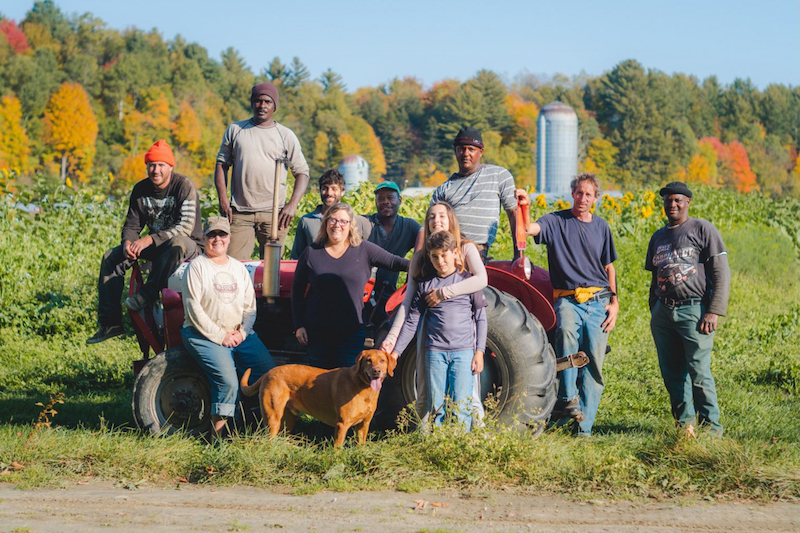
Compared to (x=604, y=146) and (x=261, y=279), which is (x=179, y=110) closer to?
(x=604, y=146)

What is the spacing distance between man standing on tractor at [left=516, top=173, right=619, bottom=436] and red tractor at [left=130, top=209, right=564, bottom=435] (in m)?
0.16

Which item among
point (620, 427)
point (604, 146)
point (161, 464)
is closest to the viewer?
point (161, 464)

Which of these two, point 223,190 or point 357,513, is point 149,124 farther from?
point 357,513

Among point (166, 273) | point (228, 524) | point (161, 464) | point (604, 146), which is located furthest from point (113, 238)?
point (604, 146)

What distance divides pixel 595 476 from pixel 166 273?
3.35m

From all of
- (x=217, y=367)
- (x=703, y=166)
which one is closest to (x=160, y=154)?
(x=217, y=367)

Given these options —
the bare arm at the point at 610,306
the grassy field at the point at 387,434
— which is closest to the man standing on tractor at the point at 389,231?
the grassy field at the point at 387,434

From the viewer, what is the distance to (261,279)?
6.30 metres

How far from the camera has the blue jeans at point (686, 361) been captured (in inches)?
222

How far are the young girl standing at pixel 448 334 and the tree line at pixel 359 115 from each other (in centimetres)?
5918

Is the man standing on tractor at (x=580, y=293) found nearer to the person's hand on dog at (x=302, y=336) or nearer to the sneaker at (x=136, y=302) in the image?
the person's hand on dog at (x=302, y=336)

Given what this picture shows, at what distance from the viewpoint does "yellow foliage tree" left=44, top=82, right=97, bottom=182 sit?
65125 mm

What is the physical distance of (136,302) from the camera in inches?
245

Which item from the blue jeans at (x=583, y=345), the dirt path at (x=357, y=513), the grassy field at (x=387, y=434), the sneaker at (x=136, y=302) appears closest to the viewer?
the dirt path at (x=357, y=513)
